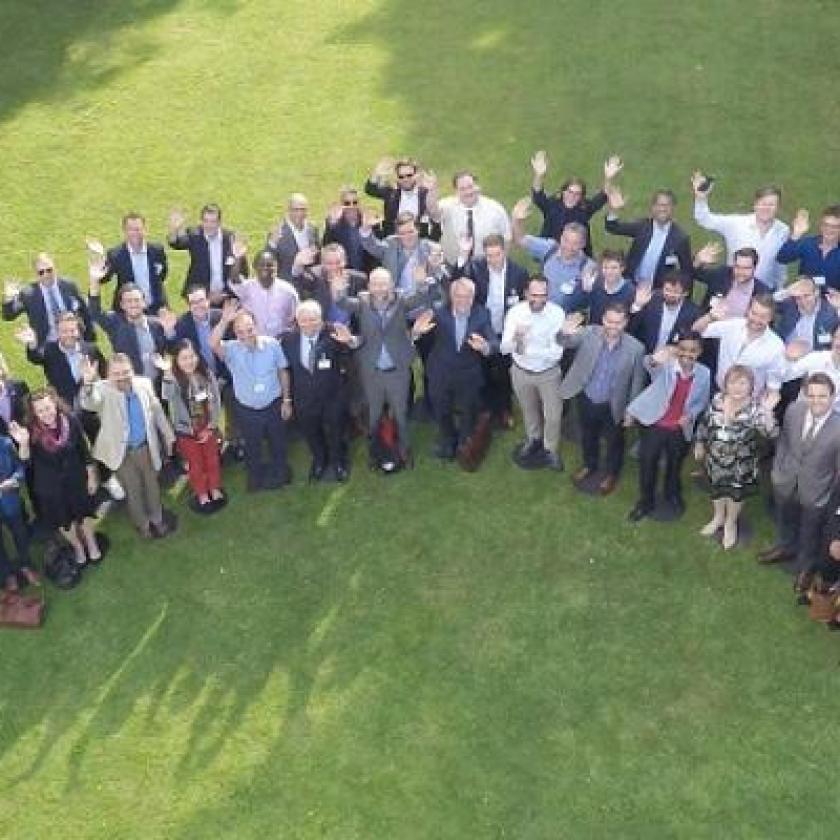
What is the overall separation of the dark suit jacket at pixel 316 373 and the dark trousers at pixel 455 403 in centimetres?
89

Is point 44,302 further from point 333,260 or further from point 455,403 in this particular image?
point 455,403

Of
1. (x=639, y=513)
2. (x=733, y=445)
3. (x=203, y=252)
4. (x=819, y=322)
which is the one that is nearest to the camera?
(x=733, y=445)

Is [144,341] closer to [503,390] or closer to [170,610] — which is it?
[170,610]

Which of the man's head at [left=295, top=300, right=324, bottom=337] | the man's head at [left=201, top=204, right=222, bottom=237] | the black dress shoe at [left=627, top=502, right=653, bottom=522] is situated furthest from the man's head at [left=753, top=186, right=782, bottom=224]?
the man's head at [left=201, top=204, right=222, bottom=237]

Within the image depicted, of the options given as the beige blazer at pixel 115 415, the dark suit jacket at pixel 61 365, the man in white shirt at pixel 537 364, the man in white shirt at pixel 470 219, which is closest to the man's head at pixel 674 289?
the man in white shirt at pixel 537 364

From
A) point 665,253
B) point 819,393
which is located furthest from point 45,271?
point 819,393

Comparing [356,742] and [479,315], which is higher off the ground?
[479,315]

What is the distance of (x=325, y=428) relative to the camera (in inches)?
376

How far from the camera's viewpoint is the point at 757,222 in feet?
31.5

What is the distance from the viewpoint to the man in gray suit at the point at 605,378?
8719 mm

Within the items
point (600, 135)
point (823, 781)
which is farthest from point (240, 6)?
point (823, 781)

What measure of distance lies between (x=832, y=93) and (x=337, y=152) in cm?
631

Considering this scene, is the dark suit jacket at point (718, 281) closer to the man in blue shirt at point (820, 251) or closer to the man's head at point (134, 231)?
the man in blue shirt at point (820, 251)

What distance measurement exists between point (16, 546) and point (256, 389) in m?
2.24
